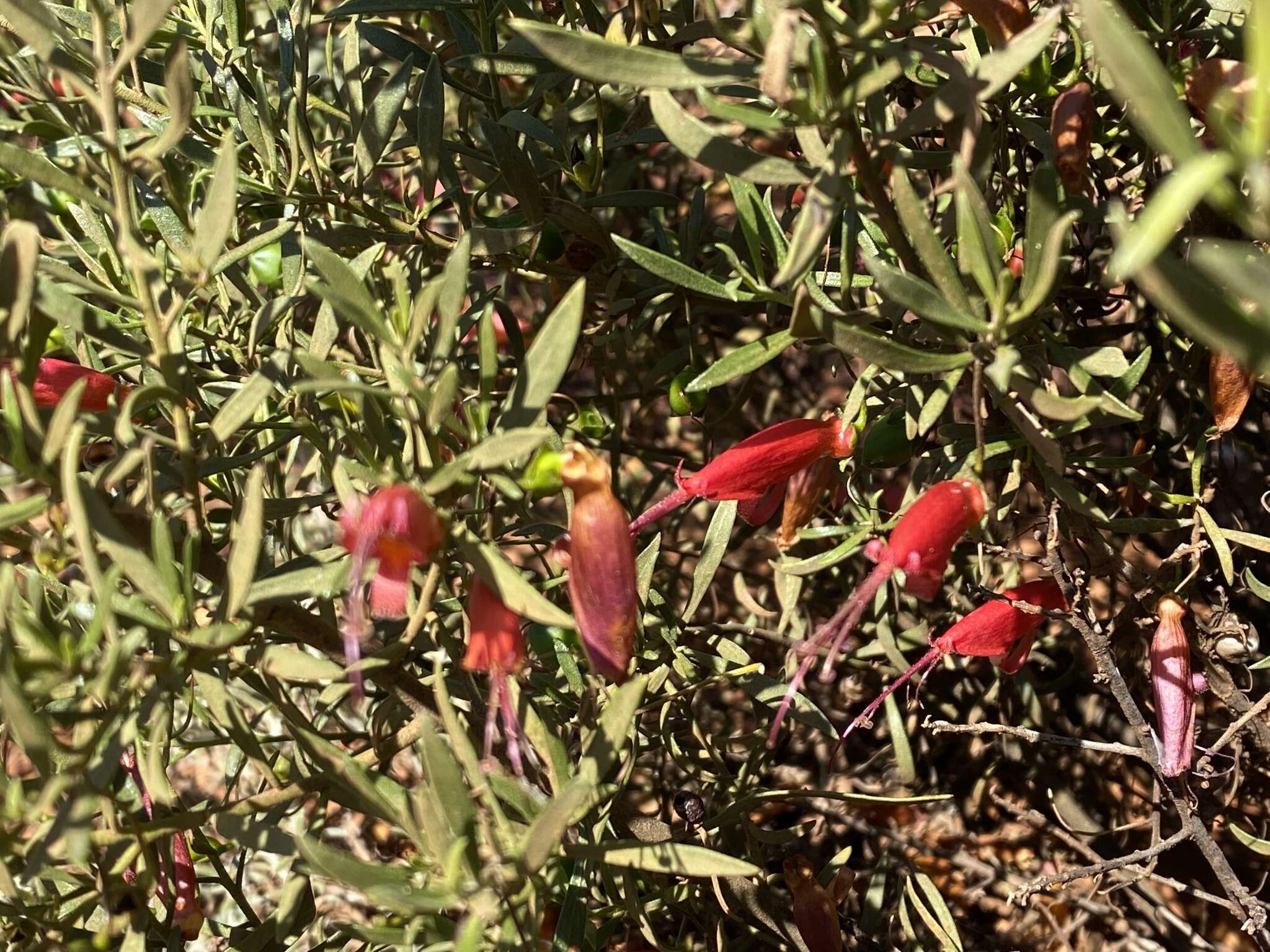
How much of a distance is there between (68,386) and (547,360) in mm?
480

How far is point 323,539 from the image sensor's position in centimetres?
198

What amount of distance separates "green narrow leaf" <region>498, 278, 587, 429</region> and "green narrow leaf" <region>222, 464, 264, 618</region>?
0.59ft

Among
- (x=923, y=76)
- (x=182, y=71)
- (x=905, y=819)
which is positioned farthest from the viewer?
(x=905, y=819)

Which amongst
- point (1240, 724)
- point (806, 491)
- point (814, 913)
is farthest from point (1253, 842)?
point (806, 491)

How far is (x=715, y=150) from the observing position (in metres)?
0.74

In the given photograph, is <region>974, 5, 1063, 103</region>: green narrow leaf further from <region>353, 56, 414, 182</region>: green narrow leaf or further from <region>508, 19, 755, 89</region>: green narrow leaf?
<region>353, 56, 414, 182</region>: green narrow leaf

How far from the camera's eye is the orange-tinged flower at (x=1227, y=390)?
96 centimetres

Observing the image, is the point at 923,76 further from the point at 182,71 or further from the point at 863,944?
the point at 863,944

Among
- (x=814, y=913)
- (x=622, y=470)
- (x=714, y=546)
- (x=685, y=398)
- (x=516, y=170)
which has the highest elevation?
(x=516, y=170)

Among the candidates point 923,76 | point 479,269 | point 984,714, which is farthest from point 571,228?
point 984,714

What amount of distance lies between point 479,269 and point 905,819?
1.00m

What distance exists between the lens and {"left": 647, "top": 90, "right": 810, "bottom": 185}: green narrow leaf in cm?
73

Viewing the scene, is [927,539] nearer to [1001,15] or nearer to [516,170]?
[1001,15]

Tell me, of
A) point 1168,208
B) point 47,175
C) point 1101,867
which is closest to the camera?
point 1168,208
